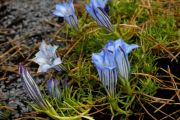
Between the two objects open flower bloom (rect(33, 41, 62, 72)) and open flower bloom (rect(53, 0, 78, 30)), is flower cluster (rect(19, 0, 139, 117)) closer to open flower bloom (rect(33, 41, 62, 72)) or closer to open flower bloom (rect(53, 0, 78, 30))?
open flower bloom (rect(33, 41, 62, 72))

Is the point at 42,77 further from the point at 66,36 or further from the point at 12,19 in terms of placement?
the point at 12,19

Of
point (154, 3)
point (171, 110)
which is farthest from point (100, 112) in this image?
point (154, 3)

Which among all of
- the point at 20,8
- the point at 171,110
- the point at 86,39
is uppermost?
the point at 20,8

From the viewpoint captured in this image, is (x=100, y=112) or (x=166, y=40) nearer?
(x=100, y=112)

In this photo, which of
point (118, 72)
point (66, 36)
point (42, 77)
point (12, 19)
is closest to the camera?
point (118, 72)

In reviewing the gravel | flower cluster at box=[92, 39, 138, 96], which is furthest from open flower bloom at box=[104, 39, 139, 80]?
the gravel

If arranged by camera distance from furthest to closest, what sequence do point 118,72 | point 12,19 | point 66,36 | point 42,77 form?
point 12,19 < point 66,36 < point 42,77 < point 118,72

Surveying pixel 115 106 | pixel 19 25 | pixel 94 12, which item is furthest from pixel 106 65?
pixel 19 25
